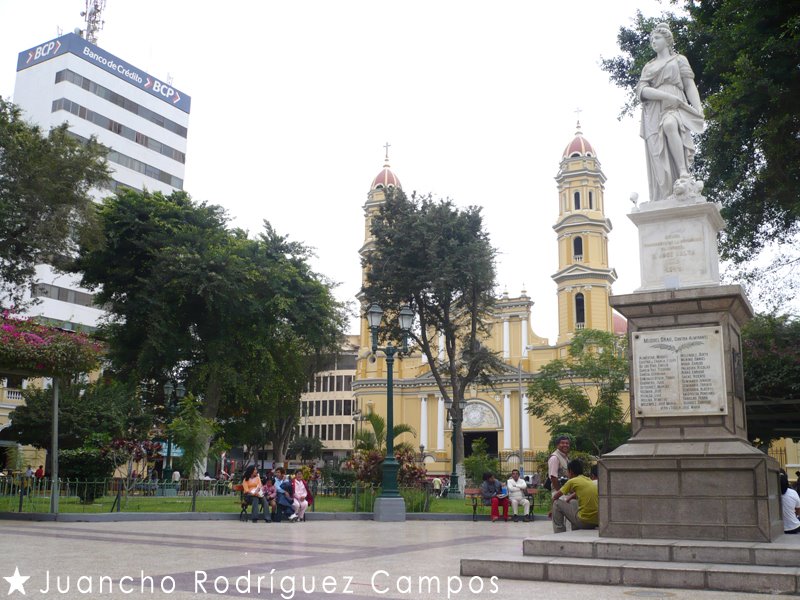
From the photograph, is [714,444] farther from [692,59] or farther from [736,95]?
[692,59]

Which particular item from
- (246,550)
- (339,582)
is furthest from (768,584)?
(246,550)

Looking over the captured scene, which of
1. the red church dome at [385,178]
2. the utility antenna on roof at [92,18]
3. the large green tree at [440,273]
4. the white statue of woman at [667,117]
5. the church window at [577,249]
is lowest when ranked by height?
the white statue of woman at [667,117]

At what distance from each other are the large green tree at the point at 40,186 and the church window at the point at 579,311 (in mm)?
36605

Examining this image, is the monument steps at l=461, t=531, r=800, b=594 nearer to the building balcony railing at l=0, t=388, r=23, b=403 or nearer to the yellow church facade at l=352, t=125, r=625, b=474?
the building balcony railing at l=0, t=388, r=23, b=403

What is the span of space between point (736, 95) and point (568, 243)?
1610 inches

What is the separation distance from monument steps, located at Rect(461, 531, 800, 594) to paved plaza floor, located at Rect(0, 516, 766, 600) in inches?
9.5

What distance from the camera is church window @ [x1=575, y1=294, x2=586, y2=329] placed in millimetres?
53419

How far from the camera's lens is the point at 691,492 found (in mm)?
8289

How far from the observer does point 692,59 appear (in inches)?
723

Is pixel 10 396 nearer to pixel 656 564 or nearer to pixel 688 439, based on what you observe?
pixel 688 439

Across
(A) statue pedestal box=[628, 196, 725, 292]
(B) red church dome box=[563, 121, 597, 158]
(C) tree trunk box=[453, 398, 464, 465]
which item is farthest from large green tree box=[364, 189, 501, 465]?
(B) red church dome box=[563, 121, 597, 158]

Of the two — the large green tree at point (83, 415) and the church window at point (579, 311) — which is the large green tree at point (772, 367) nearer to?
the large green tree at point (83, 415)

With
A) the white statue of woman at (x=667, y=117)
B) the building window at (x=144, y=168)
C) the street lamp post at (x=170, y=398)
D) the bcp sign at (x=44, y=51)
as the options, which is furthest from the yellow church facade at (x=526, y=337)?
the white statue of woman at (x=667, y=117)

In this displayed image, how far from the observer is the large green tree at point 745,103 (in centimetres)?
1422
